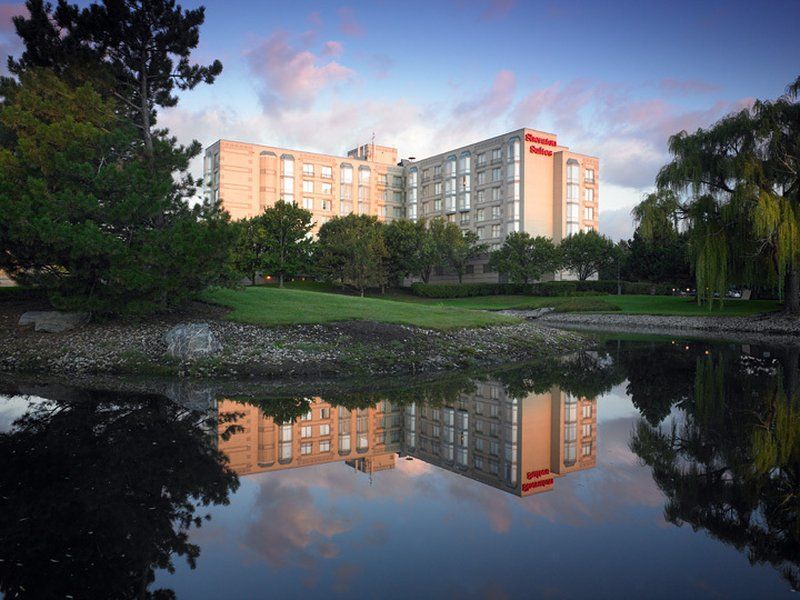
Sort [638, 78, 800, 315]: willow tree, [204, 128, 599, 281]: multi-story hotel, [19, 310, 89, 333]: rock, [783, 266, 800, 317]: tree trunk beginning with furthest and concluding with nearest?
1. [204, 128, 599, 281]: multi-story hotel
2. [783, 266, 800, 317]: tree trunk
3. [638, 78, 800, 315]: willow tree
4. [19, 310, 89, 333]: rock

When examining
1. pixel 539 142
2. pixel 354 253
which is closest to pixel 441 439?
pixel 354 253

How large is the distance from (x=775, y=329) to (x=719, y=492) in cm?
3213

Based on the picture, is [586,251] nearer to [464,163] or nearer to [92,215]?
[464,163]

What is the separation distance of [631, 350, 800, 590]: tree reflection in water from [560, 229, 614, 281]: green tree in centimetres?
6097

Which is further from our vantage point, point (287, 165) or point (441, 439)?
point (287, 165)

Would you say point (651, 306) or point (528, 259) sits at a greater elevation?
point (528, 259)

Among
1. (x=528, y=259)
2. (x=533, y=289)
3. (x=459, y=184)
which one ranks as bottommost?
(x=533, y=289)

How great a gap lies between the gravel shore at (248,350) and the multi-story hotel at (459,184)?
65.8 metres

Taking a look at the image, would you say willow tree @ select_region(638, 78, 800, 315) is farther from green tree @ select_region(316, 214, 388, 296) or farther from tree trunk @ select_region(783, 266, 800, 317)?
green tree @ select_region(316, 214, 388, 296)

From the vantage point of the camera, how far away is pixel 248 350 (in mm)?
16875

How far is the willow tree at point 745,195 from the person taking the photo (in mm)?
30875

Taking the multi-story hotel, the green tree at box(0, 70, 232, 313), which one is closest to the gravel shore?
the green tree at box(0, 70, 232, 313)

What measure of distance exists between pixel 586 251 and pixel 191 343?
63936 mm

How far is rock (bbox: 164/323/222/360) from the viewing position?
16.1m
